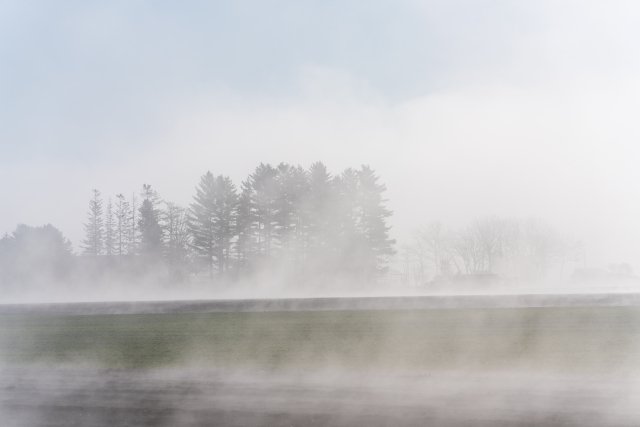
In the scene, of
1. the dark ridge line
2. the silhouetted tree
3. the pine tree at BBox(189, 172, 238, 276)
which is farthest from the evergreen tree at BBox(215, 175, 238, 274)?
the dark ridge line

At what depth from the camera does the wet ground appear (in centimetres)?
1226

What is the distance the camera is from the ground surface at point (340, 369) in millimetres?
12906

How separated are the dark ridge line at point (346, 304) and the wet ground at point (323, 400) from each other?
462 inches

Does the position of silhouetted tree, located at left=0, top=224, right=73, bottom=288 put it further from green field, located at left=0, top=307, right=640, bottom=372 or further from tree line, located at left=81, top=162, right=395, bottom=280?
green field, located at left=0, top=307, right=640, bottom=372

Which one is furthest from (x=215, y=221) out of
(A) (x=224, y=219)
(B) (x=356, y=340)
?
(B) (x=356, y=340)

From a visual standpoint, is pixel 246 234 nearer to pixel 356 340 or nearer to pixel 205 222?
pixel 205 222

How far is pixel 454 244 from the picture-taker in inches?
2874

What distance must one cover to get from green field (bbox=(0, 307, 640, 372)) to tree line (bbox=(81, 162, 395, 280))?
3305 centimetres

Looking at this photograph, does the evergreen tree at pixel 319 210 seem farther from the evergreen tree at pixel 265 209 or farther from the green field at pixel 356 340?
the green field at pixel 356 340

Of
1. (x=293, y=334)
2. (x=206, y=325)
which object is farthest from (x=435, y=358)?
(x=206, y=325)

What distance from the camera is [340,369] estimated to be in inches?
651

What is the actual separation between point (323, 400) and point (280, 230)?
48.0 m

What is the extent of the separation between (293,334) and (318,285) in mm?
35254

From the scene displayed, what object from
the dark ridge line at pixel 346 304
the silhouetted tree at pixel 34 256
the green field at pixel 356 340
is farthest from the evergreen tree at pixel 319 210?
the green field at pixel 356 340
